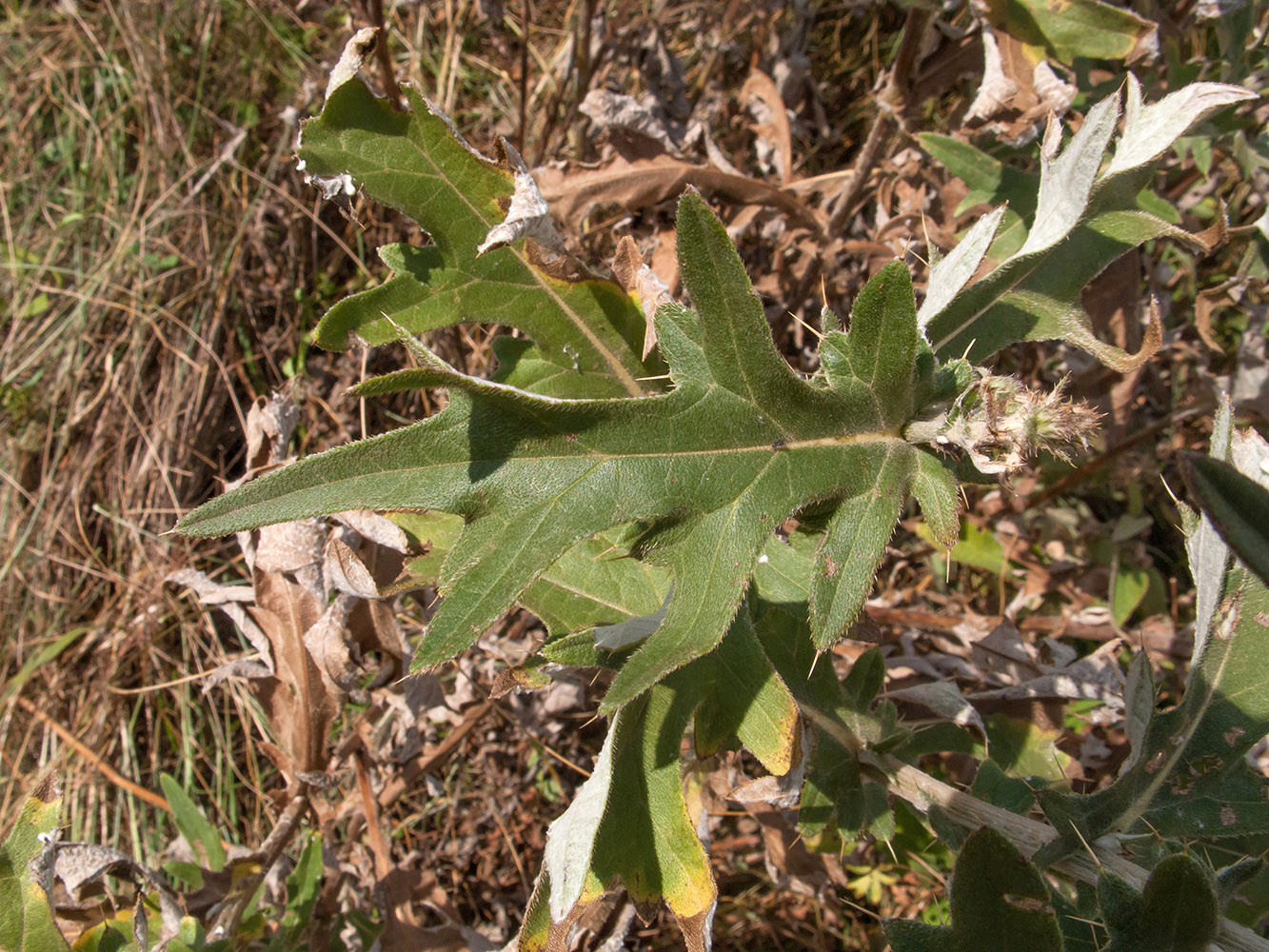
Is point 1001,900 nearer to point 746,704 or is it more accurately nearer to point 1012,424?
point 746,704

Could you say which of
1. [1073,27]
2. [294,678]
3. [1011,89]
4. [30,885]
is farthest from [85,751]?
[1073,27]

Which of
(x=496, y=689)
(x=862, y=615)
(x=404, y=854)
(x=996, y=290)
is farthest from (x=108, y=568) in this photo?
(x=996, y=290)

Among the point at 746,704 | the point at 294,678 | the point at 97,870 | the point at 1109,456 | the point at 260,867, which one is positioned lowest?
the point at 260,867

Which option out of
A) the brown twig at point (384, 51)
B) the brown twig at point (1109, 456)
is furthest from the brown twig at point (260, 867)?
the brown twig at point (1109, 456)

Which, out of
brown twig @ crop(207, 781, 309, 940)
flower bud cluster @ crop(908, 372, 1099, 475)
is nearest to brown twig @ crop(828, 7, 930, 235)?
flower bud cluster @ crop(908, 372, 1099, 475)

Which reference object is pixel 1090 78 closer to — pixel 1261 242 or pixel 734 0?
pixel 1261 242

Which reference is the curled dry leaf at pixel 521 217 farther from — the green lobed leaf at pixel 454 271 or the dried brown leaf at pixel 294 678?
the dried brown leaf at pixel 294 678
